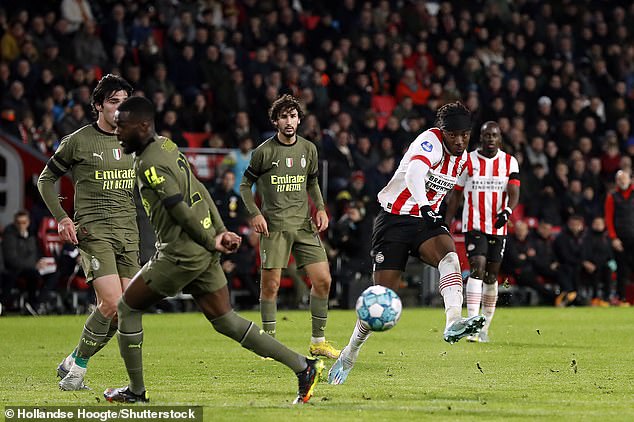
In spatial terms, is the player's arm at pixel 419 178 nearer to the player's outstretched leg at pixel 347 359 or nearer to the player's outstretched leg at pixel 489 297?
the player's outstretched leg at pixel 347 359

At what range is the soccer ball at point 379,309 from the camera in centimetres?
918

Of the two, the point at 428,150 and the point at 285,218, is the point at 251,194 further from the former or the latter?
the point at 428,150

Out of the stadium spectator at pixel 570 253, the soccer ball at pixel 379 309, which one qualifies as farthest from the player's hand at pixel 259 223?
the stadium spectator at pixel 570 253

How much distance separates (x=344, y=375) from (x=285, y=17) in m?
16.1

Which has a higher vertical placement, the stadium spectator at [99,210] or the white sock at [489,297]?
the stadium spectator at [99,210]

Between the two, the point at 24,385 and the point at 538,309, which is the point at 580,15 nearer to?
the point at 538,309

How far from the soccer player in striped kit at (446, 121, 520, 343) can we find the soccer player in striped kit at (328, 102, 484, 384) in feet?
14.0

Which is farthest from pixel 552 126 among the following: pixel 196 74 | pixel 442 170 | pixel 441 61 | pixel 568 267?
pixel 442 170

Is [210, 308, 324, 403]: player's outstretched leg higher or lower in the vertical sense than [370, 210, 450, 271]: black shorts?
lower

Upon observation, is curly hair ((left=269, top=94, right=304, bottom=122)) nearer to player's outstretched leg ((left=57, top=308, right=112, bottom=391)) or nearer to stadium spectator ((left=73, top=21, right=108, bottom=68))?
player's outstretched leg ((left=57, top=308, right=112, bottom=391))

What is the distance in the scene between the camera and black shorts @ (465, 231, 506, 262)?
14.9 meters

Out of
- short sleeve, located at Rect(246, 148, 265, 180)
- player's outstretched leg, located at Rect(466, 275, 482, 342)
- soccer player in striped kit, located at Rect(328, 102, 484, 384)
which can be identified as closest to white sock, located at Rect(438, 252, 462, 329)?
soccer player in striped kit, located at Rect(328, 102, 484, 384)

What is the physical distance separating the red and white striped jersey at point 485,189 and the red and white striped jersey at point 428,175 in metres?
4.46

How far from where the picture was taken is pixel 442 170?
1041cm
